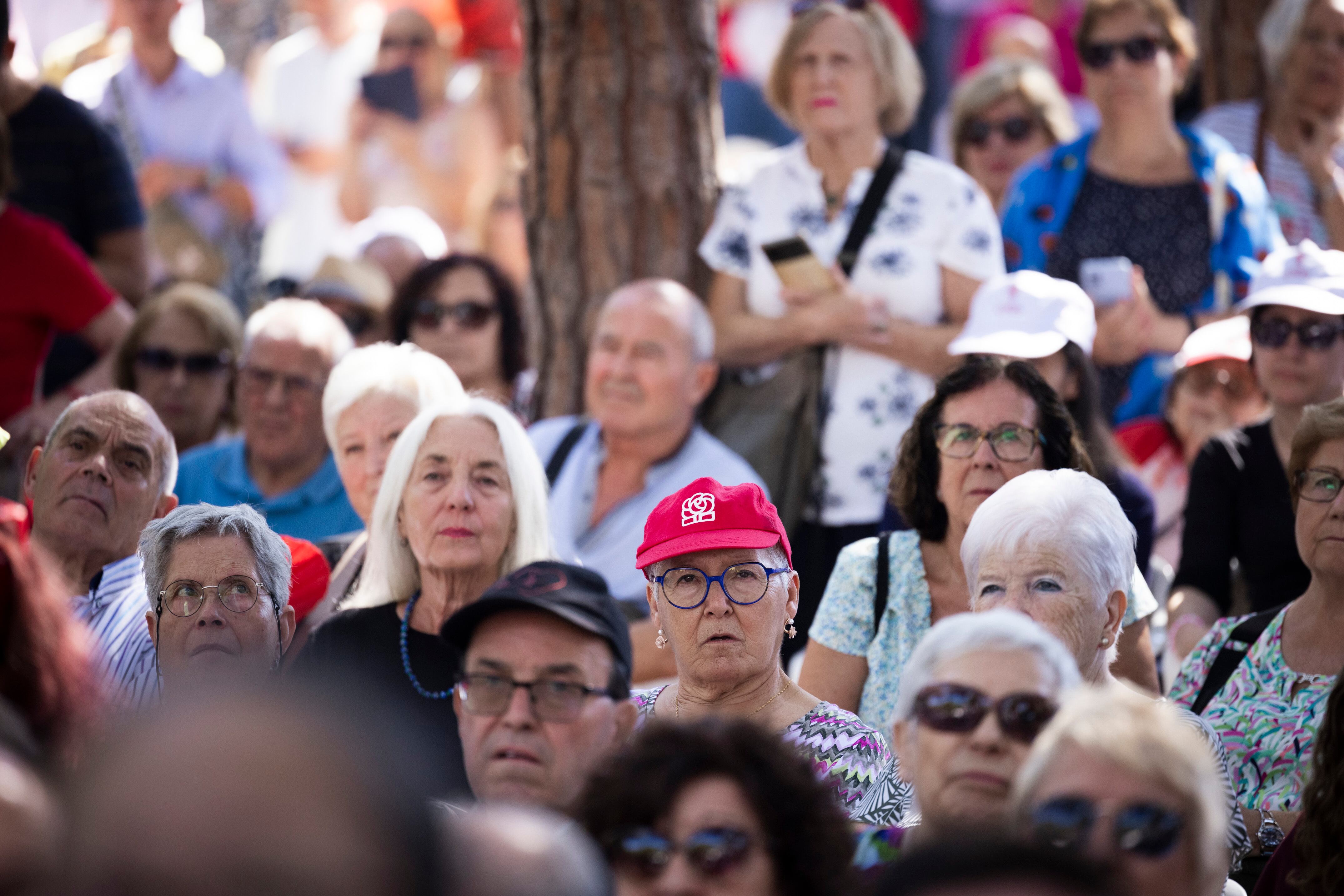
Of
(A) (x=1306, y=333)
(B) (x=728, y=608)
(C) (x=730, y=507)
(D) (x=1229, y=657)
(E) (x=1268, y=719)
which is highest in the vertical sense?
(A) (x=1306, y=333)

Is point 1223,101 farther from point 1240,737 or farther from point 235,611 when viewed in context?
point 235,611

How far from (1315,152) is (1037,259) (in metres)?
1.29

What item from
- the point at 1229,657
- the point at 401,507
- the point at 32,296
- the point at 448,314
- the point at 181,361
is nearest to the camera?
the point at 1229,657

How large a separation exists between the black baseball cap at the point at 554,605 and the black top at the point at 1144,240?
10.2 feet

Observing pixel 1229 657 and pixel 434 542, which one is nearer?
pixel 1229 657

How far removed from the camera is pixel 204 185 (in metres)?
7.55

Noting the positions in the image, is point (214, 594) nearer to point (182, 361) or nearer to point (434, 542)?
point (434, 542)

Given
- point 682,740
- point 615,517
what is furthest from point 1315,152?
point 682,740

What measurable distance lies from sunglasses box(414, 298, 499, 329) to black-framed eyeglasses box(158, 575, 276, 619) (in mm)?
2481

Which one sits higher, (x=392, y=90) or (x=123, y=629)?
(x=392, y=90)

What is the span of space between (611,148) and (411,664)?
2581mm

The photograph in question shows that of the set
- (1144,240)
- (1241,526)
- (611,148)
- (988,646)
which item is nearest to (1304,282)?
(1241,526)

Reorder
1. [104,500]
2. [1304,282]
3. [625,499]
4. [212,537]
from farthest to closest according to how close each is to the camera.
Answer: [625,499] < [1304,282] < [104,500] < [212,537]

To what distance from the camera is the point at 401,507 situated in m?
4.22
